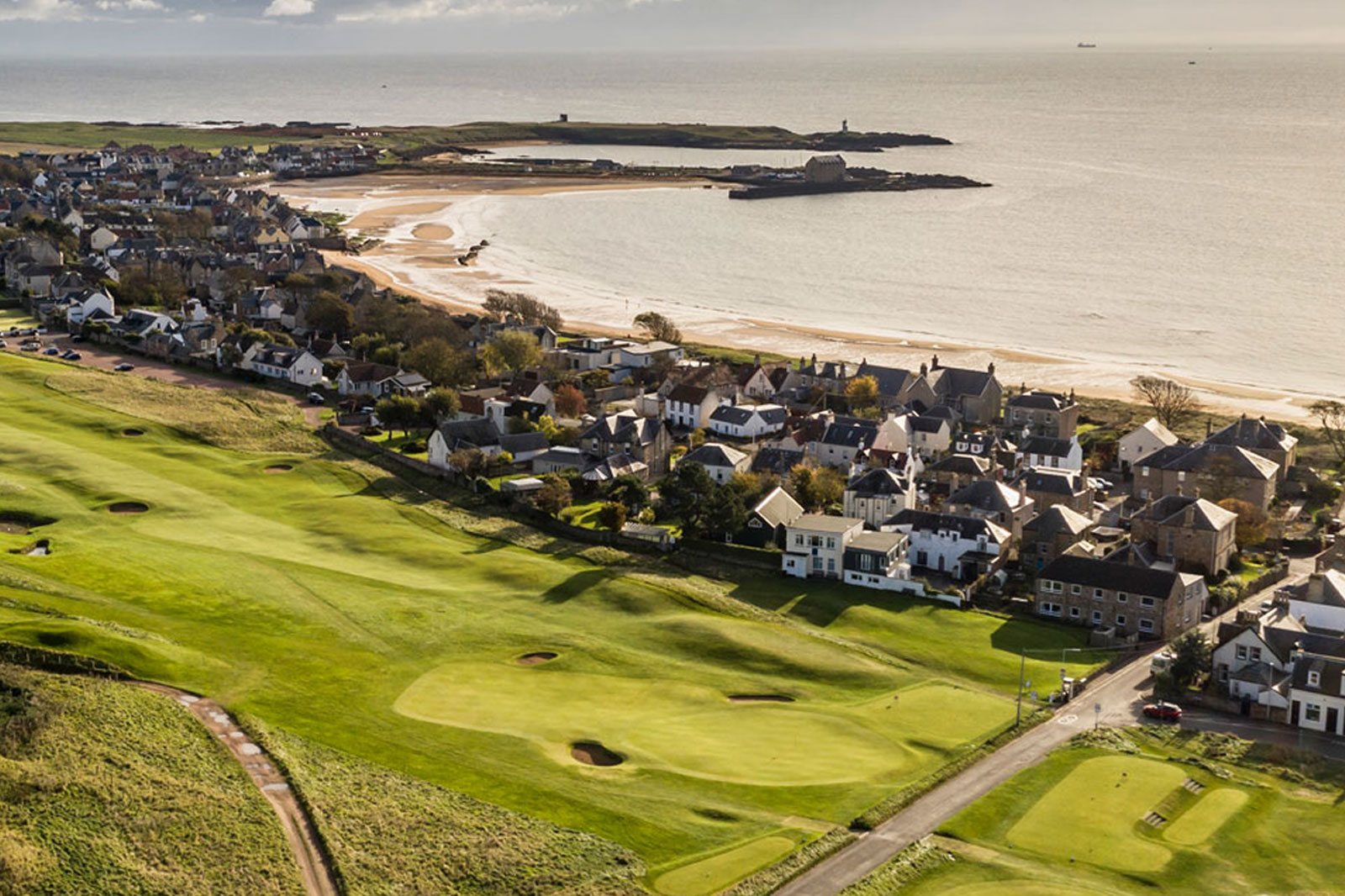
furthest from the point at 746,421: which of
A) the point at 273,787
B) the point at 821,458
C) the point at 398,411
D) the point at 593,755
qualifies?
the point at 273,787

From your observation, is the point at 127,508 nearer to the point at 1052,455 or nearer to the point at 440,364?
the point at 440,364

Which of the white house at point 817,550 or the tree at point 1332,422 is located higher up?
the tree at point 1332,422

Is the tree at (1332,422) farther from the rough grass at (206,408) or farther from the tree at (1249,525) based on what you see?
the rough grass at (206,408)

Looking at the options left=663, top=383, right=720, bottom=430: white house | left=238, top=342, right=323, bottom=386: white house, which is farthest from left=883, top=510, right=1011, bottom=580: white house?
left=238, top=342, right=323, bottom=386: white house

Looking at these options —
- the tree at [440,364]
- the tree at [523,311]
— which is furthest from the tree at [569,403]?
the tree at [523,311]

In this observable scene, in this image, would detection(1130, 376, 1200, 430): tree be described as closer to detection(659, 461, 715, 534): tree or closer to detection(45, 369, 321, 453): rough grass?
detection(659, 461, 715, 534): tree
